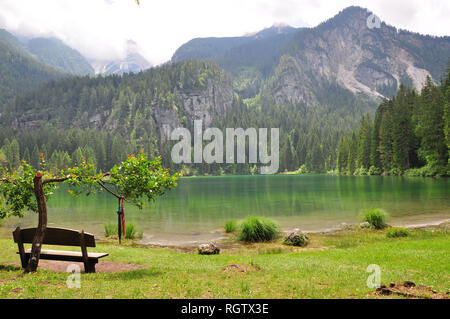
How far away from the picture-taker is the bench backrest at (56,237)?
9711mm

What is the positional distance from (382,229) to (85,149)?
15281cm

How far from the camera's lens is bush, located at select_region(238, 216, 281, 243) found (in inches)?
771

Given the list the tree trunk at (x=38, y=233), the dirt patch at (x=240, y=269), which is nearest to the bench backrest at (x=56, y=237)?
the tree trunk at (x=38, y=233)

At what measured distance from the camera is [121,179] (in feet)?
33.7

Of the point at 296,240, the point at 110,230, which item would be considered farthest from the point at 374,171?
the point at 110,230

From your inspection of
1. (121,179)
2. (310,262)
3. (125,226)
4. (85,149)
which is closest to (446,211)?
(310,262)

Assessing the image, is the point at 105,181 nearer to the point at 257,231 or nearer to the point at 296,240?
the point at 296,240

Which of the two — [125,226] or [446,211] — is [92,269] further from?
[446,211]

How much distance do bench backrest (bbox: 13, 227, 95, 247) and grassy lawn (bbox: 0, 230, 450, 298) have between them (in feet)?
Answer: 3.04

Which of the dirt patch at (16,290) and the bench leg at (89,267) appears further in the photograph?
the bench leg at (89,267)

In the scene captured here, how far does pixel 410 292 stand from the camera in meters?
6.00

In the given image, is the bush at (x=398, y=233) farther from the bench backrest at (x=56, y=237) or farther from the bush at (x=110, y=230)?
the bush at (x=110, y=230)

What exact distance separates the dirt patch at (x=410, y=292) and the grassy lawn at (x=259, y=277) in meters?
0.34

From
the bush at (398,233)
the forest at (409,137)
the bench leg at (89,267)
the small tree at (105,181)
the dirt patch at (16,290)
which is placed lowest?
the bush at (398,233)
